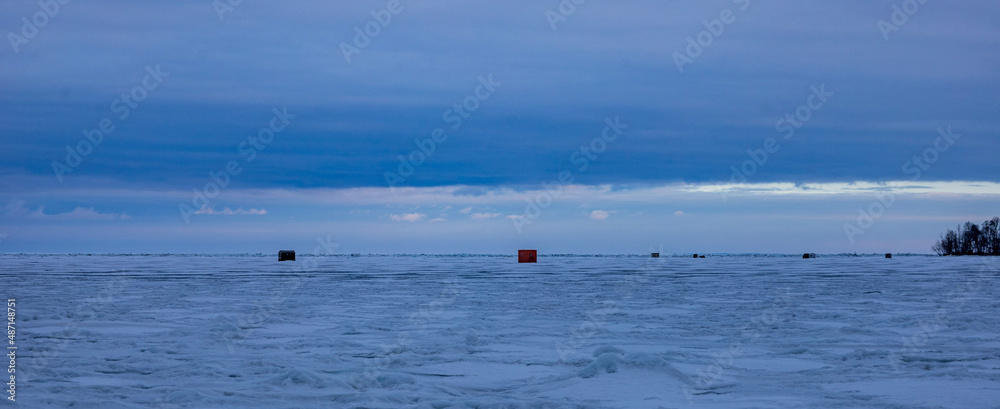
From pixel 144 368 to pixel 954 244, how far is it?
19020 cm

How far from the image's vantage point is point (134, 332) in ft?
49.8

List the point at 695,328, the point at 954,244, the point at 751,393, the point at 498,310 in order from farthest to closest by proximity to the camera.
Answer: the point at 954,244
the point at 498,310
the point at 695,328
the point at 751,393

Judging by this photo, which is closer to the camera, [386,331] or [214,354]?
[214,354]

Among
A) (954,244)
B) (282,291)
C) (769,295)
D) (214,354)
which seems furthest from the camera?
(954,244)

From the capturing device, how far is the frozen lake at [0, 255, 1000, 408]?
9219 mm

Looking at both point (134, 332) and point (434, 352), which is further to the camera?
point (134, 332)

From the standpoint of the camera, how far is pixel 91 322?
16.8 metres

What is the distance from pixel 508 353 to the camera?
12.9 meters

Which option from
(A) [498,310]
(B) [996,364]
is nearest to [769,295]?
(A) [498,310]

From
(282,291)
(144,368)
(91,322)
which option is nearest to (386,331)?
(144,368)

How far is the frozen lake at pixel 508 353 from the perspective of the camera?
922 centimetres

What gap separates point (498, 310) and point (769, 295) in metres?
10.7

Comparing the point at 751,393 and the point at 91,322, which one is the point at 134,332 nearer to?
the point at 91,322

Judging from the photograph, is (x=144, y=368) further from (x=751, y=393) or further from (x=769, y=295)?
(x=769, y=295)
